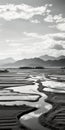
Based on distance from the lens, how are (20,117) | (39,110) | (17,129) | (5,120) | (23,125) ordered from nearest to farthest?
(17,129) → (23,125) → (5,120) → (20,117) → (39,110)

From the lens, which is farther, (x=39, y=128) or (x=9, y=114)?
(x=9, y=114)

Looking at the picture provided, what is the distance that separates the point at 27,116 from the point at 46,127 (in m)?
2.31

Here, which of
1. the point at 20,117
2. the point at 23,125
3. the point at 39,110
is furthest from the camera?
the point at 39,110

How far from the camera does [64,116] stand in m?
10.9

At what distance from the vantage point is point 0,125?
29.4 ft

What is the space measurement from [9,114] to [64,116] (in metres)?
2.76

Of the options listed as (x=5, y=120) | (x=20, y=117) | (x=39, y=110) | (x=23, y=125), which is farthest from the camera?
(x=39, y=110)

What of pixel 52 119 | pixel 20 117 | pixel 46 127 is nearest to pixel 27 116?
pixel 20 117

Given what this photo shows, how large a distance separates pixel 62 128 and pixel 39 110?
429 centimetres

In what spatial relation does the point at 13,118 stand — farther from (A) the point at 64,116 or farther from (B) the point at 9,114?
(A) the point at 64,116

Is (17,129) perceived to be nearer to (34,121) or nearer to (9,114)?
(34,121)

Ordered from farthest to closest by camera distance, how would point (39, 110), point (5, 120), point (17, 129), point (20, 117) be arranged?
point (39, 110), point (20, 117), point (5, 120), point (17, 129)

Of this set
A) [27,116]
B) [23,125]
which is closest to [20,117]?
[27,116]

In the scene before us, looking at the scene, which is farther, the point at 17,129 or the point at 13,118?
the point at 13,118
